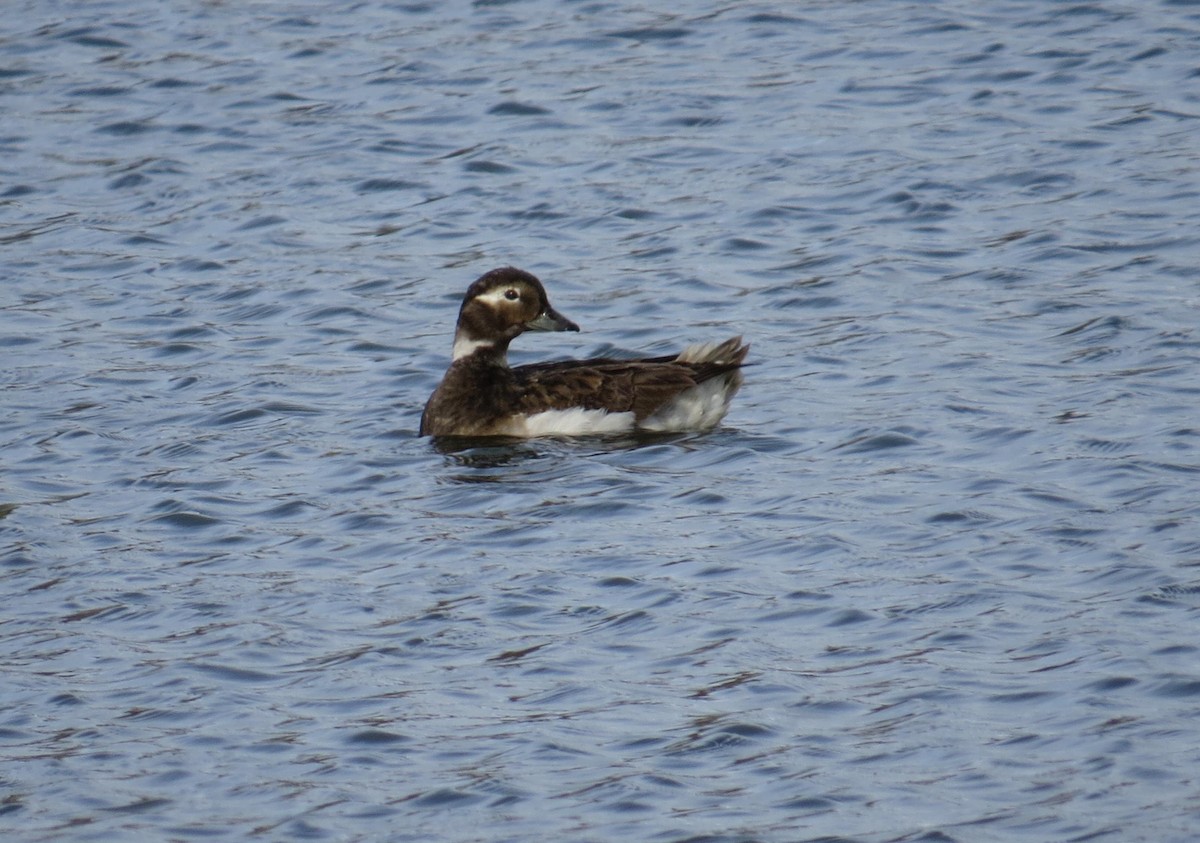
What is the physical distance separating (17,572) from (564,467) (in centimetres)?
302

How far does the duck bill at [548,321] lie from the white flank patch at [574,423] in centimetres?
70

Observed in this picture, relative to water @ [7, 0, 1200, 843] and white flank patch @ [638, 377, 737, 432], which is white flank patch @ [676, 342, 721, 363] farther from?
water @ [7, 0, 1200, 843]

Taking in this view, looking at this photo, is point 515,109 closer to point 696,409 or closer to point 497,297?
point 497,297

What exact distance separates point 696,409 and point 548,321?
1241 mm

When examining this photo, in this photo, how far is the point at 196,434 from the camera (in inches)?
452

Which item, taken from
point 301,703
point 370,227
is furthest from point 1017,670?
point 370,227

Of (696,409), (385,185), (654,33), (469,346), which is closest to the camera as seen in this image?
(696,409)

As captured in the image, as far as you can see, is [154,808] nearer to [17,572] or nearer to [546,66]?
[17,572]

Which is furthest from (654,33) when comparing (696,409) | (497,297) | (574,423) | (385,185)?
(696,409)

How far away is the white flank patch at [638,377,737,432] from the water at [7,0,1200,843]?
0.62 ft

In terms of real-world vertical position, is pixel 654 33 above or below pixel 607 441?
above


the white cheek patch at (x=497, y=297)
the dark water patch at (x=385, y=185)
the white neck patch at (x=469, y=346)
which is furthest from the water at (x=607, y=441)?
the white cheek patch at (x=497, y=297)

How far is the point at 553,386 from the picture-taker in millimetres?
11484

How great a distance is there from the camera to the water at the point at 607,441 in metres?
7.10
